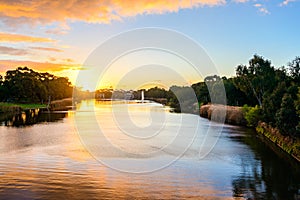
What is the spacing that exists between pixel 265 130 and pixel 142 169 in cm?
1762

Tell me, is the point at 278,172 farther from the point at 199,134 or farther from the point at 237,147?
the point at 199,134

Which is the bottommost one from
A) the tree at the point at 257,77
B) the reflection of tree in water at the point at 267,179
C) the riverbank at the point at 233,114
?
the reflection of tree in water at the point at 267,179

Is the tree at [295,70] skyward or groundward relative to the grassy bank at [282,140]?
skyward

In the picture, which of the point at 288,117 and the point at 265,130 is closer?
the point at 288,117

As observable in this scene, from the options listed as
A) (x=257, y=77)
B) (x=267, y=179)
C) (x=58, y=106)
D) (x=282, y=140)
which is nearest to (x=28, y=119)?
(x=257, y=77)

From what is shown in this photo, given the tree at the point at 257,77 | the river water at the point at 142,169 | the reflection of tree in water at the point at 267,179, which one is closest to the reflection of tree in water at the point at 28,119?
the river water at the point at 142,169

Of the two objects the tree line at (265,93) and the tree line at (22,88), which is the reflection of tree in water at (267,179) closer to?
the tree line at (265,93)

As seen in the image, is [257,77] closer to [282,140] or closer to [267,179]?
[282,140]

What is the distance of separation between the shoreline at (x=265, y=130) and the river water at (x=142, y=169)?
706 mm

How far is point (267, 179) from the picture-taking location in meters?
15.0

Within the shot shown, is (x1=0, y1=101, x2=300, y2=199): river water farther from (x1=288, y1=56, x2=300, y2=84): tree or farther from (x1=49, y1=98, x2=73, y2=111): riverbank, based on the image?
(x1=49, y1=98, x2=73, y2=111): riverbank

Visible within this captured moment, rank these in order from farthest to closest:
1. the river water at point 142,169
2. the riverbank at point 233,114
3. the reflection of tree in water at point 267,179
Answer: the riverbank at point 233,114 < the reflection of tree in water at point 267,179 < the river water at point 142,169

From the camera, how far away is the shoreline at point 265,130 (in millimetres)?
20484

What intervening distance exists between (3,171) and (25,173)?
115cm
